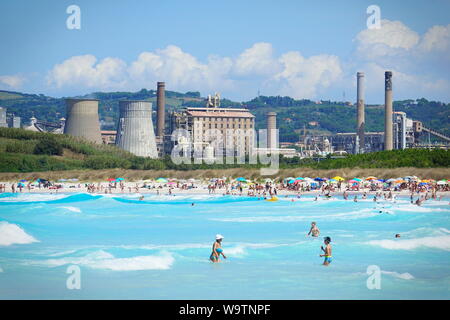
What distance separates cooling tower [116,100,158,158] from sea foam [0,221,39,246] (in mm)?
56473

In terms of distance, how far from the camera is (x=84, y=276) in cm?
1916

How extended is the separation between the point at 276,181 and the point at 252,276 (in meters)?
40.7

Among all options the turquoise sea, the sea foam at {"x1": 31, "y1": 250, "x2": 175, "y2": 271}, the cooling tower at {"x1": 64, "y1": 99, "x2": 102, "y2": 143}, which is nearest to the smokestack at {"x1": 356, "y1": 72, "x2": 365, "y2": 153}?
the cooling tower at {"x1": 64, "y1": 99, "x2": 102, "y2": 143}

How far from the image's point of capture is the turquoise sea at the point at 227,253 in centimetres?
1747

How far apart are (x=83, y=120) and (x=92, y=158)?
1059 cm

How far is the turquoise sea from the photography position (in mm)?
17469

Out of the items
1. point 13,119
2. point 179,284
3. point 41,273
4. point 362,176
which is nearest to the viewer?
point 179,284

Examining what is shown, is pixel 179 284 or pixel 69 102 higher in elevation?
pixel 69 102

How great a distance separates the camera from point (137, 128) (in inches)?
3396

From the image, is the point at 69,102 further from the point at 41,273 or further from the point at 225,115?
the point at 41,273

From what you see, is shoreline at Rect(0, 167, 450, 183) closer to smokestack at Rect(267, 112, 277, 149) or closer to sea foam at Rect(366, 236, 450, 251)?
sea foam at Rect(366, 236, 450, 251)

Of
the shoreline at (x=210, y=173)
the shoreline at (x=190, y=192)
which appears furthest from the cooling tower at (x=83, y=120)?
the shoreline at (x=190, y=192)
